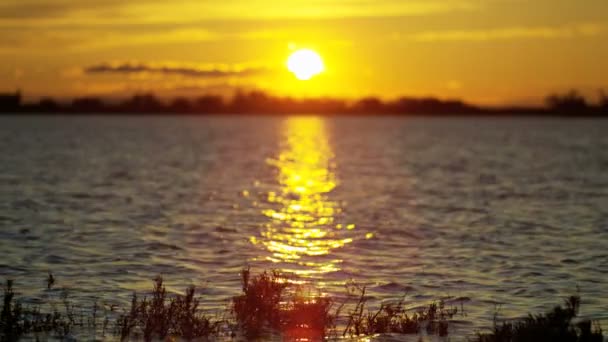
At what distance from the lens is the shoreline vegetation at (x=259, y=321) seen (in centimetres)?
1308

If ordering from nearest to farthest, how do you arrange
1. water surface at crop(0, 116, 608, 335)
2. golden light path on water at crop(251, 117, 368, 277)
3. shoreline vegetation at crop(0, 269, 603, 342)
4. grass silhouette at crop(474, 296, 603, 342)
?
grass silhouette at crop(474, 296, 603, 342)
shoreline vegetation at crop(0, 269, 603, 342)
water surface at crop(0, 116, 608, 335)
golden light path on water at crop(251, 117, 368, 277)

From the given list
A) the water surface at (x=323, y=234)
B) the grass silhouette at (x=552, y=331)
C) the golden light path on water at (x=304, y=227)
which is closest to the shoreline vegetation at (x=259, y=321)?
the grass silhouette at (x=552, y=331)

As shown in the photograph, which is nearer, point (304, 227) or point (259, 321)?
point (259, 321)

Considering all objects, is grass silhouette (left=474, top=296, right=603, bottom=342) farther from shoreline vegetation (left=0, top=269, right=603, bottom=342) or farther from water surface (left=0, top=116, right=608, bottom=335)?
water surface (left=0, top=116, right=608, bottom=335)

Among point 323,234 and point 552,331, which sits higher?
point 323,234

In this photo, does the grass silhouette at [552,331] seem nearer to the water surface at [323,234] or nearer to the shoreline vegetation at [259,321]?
the shoreline vegetation at [259,321]

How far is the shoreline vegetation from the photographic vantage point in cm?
1308

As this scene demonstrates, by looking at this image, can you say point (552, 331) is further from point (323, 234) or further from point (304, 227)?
point (304, 227)

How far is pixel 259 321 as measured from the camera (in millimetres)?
14648

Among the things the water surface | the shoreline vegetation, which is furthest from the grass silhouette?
the water surface

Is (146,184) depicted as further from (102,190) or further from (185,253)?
(185,253)

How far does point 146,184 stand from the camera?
150 feet

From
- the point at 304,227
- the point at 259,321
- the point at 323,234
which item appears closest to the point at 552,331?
the point at 259,321

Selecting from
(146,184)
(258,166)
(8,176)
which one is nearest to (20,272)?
(146,184)
